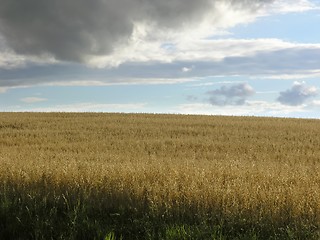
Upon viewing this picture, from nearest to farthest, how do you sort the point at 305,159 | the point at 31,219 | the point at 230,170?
the point at 31,219, the point at 230,170, the point at 305,159

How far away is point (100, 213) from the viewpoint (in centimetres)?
783

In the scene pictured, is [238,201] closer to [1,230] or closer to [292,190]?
[292,190]

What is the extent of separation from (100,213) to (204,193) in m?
2.07

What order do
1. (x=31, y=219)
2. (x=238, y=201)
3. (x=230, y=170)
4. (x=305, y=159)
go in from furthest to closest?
1. (x=305, y=159)
2. (x=230, y=170)
3. (x=238, y=201)
4. (x=31, y=219)

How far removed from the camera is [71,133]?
83.4ft

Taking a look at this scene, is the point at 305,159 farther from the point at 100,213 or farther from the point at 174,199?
the point at 100,213

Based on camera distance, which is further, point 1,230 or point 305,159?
point 305,159

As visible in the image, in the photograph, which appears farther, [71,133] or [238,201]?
[71,133]

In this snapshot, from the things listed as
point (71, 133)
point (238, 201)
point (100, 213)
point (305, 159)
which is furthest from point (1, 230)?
point (71, 133)

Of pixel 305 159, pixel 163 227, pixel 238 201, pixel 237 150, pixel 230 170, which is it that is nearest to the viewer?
pixel 163 227

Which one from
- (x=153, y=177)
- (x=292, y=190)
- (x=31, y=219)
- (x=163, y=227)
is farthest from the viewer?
(x=153, y=177)

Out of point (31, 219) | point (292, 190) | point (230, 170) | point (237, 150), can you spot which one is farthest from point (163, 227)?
point (237, 150)

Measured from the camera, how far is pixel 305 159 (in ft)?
Answer: 52.4

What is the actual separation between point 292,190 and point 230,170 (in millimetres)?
2494
